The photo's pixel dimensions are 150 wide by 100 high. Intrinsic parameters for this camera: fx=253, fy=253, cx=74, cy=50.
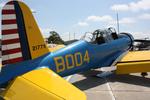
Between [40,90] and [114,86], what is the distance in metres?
4.58

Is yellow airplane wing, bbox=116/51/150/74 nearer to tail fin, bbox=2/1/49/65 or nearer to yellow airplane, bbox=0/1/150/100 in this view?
yellow airplane, bbox=0/1/150/100

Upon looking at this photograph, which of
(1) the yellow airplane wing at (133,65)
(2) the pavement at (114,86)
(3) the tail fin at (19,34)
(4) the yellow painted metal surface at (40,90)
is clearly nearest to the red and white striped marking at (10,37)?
(3) the tail fin at (19,34)

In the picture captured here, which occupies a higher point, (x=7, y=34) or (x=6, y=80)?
(x=7, y=34)

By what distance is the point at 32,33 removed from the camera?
5.76m

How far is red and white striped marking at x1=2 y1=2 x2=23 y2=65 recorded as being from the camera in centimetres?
526

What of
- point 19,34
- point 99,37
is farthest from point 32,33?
point 99,37

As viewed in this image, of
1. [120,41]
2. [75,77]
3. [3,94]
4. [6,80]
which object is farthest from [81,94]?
[120,41]

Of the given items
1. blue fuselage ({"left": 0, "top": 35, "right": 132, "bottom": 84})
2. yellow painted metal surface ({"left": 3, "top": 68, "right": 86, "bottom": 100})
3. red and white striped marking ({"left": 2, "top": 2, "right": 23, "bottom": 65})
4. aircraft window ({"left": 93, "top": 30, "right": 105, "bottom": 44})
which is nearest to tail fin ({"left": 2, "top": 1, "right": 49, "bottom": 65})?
red and white striped marking ({"left": 2, "top": 2, "right": 23, "bottom": 65})

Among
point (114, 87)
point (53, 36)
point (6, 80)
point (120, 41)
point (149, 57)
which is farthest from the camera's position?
point (53, 36)

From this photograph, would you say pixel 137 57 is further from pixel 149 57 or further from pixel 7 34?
pixel 7 34

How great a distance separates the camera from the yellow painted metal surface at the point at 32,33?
5648mm

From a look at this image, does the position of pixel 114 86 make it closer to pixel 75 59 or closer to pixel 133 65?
pixel 133 65

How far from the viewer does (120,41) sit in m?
11.2

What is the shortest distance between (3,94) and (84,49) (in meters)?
4.35
